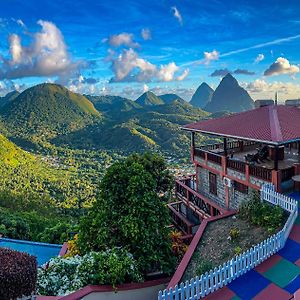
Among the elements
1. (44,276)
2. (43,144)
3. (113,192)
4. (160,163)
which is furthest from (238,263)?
(43,144)

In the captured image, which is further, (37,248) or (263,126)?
(37,248)

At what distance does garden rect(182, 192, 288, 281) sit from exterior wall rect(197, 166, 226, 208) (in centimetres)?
307

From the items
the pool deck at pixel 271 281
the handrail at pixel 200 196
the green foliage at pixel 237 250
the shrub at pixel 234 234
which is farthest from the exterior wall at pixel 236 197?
the pool deck at pixel 271 281

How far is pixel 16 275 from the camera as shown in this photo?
20.3 feet

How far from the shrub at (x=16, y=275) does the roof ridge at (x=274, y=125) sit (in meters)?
8.36

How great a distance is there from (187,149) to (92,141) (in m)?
68.6

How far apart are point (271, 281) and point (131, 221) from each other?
4.42m

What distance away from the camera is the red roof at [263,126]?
11.1m

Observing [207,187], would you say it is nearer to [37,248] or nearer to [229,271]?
[229,271]

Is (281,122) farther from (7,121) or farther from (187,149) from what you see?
(7,121)

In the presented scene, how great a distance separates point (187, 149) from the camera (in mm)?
137000

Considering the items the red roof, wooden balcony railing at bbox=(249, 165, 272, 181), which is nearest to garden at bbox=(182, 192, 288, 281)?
wooden balcony railing at bbox=(249, 165, 272, 181)

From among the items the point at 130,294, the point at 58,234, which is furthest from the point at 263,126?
the point at 58,234

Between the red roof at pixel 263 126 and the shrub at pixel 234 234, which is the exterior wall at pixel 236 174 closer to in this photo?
the red roof at pixel 263 126
